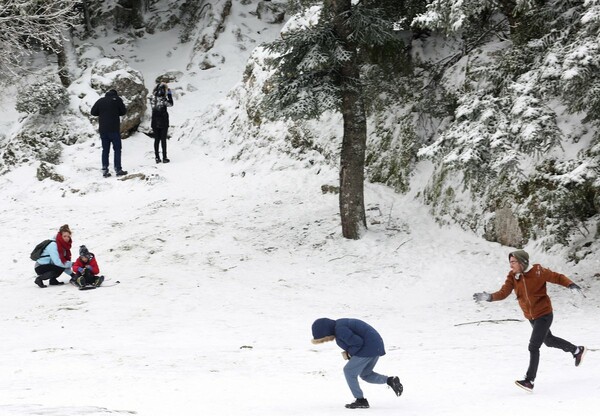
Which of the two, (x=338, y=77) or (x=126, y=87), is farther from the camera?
(x=126, y=87)

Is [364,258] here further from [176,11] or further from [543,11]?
[176,11]

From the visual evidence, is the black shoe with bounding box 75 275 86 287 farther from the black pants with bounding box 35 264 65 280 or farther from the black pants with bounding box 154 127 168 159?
the black pants with bounding box 154 127 168 159

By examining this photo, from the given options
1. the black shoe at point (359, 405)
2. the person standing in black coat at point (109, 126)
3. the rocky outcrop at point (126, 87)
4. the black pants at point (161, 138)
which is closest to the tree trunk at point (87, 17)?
the rocky outcrop at point (126, 87)

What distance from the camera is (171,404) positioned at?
18.7ft

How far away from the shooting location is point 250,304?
1073 centimetres

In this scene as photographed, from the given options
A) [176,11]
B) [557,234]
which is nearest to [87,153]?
[176,11]

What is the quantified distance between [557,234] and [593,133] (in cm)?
218

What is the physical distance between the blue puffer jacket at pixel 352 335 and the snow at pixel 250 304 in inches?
22.7

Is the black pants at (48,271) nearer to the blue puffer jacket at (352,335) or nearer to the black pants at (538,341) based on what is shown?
the blue puffer jacket at (352,335)

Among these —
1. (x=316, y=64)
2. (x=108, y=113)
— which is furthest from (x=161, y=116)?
(x=316, y=64)

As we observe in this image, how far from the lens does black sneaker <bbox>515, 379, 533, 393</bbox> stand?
6.09m

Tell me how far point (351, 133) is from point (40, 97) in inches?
535

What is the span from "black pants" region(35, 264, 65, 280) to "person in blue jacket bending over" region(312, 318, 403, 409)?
772 centimetres

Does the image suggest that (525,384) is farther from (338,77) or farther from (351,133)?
(338,77)
